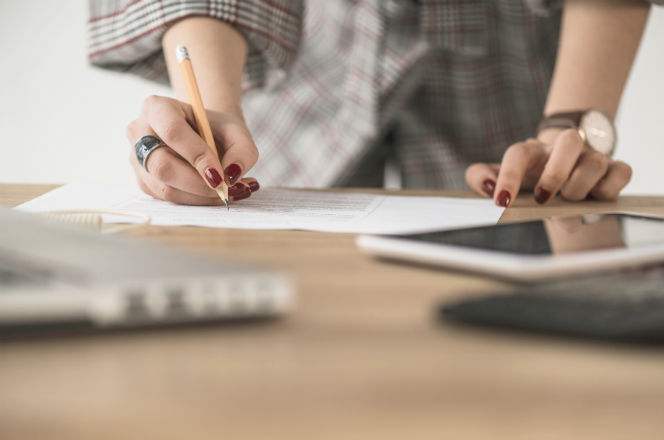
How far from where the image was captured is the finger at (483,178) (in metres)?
0.69

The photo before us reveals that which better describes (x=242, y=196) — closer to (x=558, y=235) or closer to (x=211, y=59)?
(x=211, y=59)

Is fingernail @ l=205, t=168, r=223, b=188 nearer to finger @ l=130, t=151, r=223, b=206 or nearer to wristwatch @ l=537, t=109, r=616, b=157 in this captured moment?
finger @ l=130, t=151, r=223, b=206

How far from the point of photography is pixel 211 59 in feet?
2.56

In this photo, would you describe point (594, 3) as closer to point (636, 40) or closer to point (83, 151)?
point (636, 40)

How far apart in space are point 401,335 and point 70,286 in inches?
3.8

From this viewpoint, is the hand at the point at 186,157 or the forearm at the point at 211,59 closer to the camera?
the hand at the point at 186,157

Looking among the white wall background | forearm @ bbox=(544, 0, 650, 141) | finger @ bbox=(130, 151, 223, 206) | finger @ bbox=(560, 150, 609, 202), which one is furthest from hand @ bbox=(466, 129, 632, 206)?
the white wall background

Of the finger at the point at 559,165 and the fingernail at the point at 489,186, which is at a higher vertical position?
the finger at the point at 559,165

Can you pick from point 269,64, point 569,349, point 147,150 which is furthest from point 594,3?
point 569,349

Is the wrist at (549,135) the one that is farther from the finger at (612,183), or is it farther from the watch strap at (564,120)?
the finger at (612,183)

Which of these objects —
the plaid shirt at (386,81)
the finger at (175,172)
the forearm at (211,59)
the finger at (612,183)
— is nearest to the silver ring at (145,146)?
the finger at (175,172)

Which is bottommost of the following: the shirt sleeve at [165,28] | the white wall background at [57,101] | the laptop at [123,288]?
the white wall background at [57,101]

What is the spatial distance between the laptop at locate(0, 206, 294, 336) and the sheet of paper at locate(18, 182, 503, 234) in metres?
0.24

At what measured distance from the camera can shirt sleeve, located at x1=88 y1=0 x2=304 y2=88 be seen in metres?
0.80
